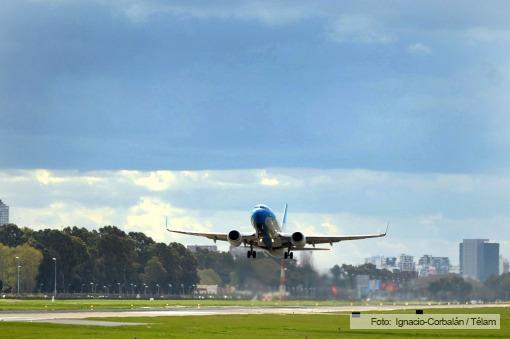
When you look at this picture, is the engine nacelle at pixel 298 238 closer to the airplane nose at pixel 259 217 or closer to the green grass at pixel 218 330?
the airplane nose at pixel 259 217

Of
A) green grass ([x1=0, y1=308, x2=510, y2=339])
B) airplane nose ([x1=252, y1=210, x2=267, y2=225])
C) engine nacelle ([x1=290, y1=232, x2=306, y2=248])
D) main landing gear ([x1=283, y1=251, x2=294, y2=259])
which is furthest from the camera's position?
main landing gear ([x1=283, y1=251, x2=294, y2=259])

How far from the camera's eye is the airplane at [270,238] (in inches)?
4724

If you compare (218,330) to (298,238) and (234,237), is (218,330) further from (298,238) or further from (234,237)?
(298,238)

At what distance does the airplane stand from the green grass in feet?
34.5

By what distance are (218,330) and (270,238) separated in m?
28.2

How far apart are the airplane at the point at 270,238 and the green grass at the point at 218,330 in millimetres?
10508

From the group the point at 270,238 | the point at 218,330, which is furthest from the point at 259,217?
the point at 218,330

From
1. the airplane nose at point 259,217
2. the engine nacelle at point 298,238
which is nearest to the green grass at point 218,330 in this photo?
the airplane nose at point 259,217

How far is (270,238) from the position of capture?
124m

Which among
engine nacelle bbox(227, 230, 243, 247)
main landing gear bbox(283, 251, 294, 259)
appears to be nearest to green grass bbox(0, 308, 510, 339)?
engine nacelle bbox(227, 230, 243, 247)

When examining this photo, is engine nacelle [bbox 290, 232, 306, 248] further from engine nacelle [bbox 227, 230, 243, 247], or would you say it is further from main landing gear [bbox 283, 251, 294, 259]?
engine nacelle [bbox 227, 230, 243, 247]

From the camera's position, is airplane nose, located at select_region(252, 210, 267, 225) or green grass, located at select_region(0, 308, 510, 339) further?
airplane nose, located at select_region(252, 210, 267, 225)

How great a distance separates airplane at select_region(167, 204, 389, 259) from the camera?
120m

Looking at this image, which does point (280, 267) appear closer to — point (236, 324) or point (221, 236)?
point (221, 236)
